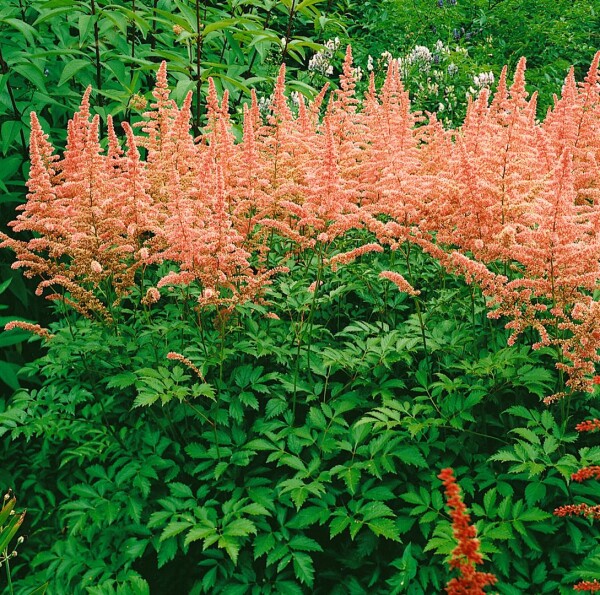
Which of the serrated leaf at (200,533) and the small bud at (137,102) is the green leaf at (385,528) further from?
the small bud at (137,102)

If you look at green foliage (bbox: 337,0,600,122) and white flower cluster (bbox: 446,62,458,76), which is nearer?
white flower cluster (bbox: 446,62,458,76)

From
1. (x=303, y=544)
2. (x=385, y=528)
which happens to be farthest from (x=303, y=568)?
(x=385, y=528)

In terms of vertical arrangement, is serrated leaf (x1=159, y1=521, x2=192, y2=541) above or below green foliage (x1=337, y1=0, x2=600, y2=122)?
below

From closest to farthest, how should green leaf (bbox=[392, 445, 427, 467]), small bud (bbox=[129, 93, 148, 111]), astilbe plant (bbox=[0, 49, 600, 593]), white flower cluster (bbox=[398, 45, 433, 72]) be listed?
green leaf (bbox=[392, 445, 427, 467]) → astilbe plant (bbox=[0, 49, 600, 593]) → small bud (bbox=[129, 93, 148, 111]) → white flower cluster (bbox=[398, 45, 433, 72])

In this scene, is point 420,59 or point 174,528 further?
point 420,59

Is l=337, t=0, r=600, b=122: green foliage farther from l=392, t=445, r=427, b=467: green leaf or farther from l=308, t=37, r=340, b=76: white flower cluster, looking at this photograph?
l=392, t=445, r=427, b=467: green leaf

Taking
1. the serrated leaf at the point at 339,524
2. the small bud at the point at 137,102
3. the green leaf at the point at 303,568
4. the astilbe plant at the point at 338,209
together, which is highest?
the small bud at the point at 137,102

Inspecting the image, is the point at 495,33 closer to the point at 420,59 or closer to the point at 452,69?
the point at 452,69

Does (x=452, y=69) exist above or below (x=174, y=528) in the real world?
above

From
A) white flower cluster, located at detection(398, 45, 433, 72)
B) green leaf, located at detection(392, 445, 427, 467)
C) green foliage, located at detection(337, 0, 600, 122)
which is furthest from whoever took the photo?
green foliage, located at detection(337, 0, 600, 122)

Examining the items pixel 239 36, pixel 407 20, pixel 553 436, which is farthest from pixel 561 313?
pixel 407 20

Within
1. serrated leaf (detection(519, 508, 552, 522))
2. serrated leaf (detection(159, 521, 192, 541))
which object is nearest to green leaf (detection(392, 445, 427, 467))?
serrated leaf (detection(519, 508, 552, 522))

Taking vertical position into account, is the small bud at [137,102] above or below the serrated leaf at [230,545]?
above

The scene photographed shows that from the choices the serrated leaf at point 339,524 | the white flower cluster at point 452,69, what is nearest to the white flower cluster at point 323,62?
the white flower cluster at point 452,69
